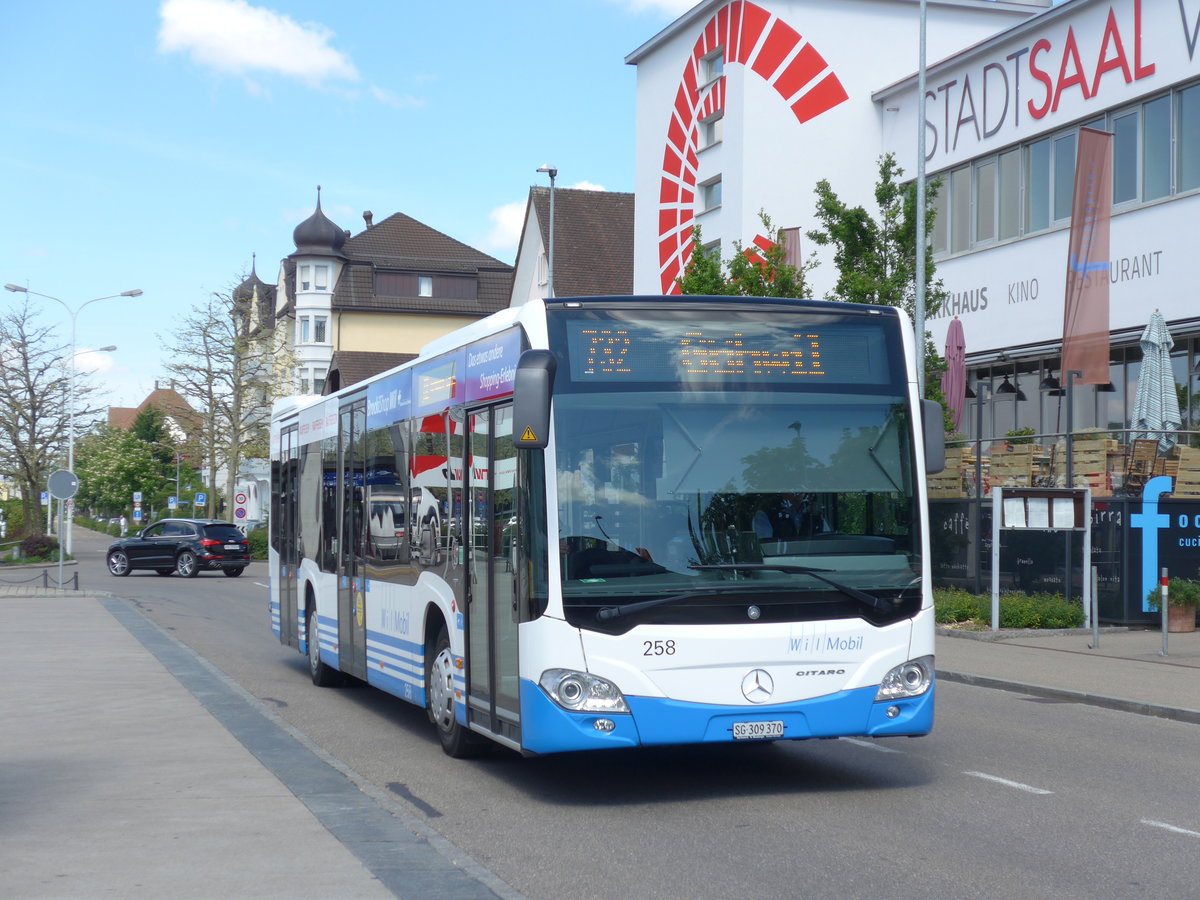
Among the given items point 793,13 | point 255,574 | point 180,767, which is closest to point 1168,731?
point 180,767

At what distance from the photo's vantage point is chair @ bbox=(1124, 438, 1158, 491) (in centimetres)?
2172

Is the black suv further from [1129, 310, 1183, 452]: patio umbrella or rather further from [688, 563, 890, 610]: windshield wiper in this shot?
[688, 563, 890, 610]: windshield wiper

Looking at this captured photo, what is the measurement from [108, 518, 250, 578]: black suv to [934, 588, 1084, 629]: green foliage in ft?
84.7

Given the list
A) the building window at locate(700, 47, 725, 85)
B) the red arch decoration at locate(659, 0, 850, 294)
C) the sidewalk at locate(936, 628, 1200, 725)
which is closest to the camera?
the sidewalk at locate(936, 628, 1200, 725)

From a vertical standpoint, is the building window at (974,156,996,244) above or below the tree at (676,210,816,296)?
above

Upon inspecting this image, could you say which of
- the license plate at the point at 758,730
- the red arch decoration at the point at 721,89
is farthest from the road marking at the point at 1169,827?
the red arch decoration at the point at 721,89

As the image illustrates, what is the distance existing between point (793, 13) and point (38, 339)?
103ft

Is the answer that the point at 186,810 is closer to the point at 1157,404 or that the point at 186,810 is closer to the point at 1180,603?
the point at 1180,603

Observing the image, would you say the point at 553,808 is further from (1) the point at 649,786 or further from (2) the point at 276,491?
(2) the point at 276,491

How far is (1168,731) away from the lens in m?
12.0

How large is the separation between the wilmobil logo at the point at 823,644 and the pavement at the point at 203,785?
227 centimetres

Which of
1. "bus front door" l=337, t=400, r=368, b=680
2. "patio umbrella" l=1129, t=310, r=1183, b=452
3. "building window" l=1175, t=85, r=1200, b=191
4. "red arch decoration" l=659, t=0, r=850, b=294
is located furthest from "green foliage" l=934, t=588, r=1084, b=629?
"red arch decoration" l=659, t=0, r=850, b=294

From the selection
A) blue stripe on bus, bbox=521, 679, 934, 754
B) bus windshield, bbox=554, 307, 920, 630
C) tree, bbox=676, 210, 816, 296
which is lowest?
blue stripe on bus, bbox=521, 679, 934, 754

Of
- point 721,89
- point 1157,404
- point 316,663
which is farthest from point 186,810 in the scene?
point 721,89
